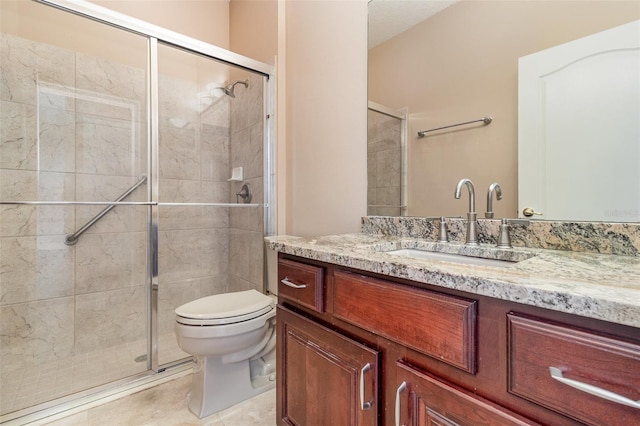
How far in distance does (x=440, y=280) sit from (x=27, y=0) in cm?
247

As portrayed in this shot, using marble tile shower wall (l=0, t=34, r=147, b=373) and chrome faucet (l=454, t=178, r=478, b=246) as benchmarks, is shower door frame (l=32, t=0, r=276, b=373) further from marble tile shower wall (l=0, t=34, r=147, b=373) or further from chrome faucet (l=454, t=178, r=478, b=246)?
chrome faucet (l=454, t=178, r=478, b=246)

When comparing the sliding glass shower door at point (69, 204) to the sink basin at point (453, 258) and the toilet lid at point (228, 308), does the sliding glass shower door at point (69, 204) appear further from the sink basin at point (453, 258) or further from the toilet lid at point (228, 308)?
the sink basin at point (453, 258)

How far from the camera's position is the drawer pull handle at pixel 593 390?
412mm

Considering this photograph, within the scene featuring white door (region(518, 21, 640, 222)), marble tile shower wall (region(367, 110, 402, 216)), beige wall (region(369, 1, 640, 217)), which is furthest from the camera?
marble tile shower wall (region(367, 110, 402, 216))

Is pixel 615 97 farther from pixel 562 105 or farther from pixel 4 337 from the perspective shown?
pixel 4 337

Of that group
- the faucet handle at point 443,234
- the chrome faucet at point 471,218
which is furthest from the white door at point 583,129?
the faucet handle at point 443,234

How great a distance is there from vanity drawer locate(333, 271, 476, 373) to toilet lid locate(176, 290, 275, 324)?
0.74 m

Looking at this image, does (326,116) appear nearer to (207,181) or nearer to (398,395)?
(207,181)

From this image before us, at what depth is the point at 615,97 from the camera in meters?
0.88

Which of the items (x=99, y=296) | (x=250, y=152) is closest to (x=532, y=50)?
(x=250, y=152)

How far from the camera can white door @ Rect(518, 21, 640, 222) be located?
2.80 ft

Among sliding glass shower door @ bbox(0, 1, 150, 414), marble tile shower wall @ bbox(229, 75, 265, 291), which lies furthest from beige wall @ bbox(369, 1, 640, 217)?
sliding glass shower door @ bbox(0, 1, 150, 414)

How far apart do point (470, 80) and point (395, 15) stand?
1.72 feet

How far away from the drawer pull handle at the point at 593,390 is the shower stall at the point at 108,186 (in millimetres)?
1707
